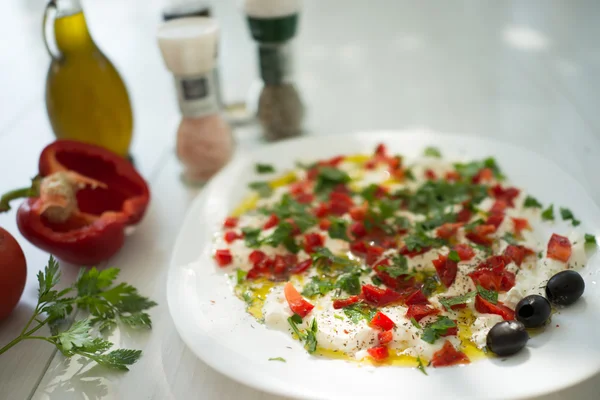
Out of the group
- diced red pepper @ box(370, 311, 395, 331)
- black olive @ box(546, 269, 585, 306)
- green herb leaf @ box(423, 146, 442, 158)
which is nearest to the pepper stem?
diced red pepper @ box(370, 311, 395, 331)

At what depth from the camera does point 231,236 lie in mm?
1596

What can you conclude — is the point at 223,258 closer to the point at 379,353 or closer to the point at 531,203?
the point at 379,353

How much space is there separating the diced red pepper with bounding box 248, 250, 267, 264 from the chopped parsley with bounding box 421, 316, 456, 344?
0.47 meters

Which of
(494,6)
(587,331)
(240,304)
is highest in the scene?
(587,331)

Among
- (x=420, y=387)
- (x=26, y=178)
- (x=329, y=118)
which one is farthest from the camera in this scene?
(x=329, y=118)

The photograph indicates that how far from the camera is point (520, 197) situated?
165cm

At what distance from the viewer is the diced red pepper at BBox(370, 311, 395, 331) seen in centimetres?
123

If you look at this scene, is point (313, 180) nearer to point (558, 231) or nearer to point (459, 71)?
point (558, 231)

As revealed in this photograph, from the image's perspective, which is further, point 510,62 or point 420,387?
point 510,62

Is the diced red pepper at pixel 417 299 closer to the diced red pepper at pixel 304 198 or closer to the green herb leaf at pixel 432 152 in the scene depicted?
the diced red pepper at pixel 304 198

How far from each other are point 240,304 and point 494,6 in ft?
9.70

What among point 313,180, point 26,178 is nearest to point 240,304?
point 313,180

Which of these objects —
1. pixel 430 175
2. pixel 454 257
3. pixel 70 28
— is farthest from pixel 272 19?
pixel 454 257

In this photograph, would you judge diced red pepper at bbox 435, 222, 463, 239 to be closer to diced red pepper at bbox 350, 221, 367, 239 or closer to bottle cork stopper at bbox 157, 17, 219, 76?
diced red pepper at bbox 350, 221, 367, 239
